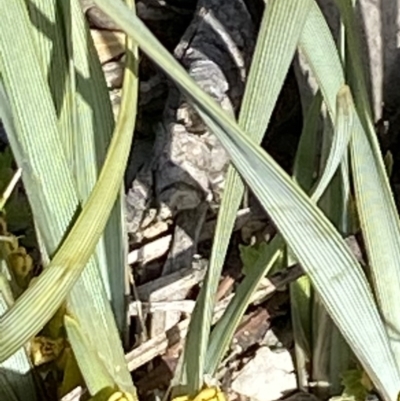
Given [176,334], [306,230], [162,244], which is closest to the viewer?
[306,230]

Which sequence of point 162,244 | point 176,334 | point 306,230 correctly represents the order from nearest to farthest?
1. point 306,230
2. point 176,334
3. point 162,244

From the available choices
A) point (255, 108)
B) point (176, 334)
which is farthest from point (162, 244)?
point (255, 108)

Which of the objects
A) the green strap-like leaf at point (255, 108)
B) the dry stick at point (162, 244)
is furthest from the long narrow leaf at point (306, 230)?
the dry stick at point (162, 244)

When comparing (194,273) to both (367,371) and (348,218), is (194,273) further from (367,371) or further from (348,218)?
(367,371)

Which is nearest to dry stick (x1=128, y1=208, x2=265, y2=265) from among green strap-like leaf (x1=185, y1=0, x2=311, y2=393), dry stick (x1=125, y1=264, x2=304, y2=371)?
dry stick (x1=125, y1=264, x2=304, y2=371)

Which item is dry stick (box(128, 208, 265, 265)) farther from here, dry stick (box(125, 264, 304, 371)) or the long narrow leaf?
the long narrow leaf

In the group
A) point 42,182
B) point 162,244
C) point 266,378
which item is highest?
point 42,182

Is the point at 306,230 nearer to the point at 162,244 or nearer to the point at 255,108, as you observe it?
the point at 255,108

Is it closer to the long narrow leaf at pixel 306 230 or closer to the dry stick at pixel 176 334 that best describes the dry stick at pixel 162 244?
the dry stick at pixel 176 334

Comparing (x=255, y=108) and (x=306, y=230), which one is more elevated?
(x=255, y=108)
